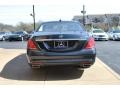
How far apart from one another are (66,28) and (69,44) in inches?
59.6

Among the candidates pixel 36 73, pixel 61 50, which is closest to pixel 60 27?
pixel 36 73

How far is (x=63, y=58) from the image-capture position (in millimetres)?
8984

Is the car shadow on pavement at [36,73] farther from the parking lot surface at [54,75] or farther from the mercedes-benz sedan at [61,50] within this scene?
the mercedes-benz sedan at [61,50]

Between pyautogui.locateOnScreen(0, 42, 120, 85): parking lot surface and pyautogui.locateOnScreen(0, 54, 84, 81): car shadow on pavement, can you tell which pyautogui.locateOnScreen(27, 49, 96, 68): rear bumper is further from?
pyautogui.locateOnScreen(0, 54, 84, 81): car shadow on pavement

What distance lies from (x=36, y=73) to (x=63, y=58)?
1.59 metres

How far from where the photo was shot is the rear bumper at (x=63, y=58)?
899cm

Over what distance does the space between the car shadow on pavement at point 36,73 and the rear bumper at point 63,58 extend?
58cm

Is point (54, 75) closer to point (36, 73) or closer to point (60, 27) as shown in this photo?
point (36, 73)

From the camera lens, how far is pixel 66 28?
10.6m

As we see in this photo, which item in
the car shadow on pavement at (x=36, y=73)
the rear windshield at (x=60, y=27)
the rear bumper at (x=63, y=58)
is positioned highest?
the rear windshield at (x=60, y=27)

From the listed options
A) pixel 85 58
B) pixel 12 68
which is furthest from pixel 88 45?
pixel 12 68

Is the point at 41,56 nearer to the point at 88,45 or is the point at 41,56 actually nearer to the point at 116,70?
the point at 88,45

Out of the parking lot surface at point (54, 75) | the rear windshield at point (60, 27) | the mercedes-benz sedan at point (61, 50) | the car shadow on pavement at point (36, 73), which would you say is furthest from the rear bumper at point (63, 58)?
the rear windshield at point (60, 27)

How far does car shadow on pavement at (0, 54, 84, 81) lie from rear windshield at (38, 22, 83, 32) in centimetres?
114
